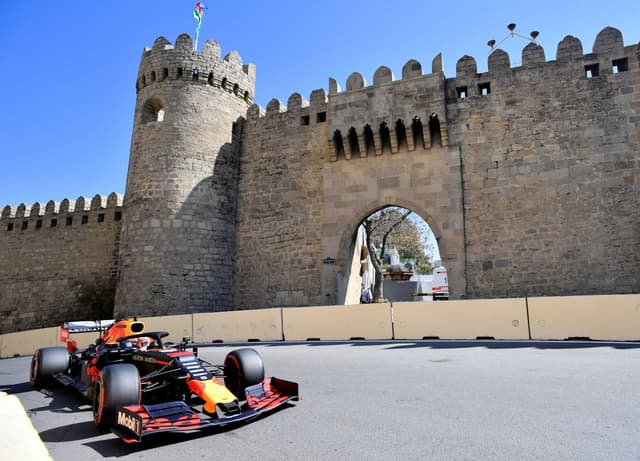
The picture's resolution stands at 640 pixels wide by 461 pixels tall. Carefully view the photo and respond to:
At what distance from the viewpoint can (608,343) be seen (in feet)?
27.9

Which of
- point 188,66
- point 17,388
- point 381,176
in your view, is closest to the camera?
point 17,388

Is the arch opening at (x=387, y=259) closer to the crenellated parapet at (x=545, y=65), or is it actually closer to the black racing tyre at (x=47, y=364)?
the crenellated parapet at (x=545, y=65)

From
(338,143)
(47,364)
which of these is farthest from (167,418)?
(338,143)

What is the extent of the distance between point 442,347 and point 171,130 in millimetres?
11770

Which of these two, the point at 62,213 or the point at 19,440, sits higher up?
the point at 62,213

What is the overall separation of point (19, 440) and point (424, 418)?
2.99 m

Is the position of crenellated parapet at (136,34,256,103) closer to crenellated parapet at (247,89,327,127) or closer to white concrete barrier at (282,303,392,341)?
crenellated parapet at (247,89,327,127)

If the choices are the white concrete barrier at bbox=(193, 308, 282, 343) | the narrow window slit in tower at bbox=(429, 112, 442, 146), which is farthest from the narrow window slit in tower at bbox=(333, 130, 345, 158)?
the white concrete barrier at bbox=(193, 308, 282, 343)

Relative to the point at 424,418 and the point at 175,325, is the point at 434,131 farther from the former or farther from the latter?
the point at 424,418

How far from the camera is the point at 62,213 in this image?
20516mm

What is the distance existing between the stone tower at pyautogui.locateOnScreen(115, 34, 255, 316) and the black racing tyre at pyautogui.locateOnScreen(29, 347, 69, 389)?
8572 mm

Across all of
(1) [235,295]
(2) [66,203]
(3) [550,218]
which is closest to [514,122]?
(3) [550,218]

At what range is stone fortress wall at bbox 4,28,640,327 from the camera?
488 inches

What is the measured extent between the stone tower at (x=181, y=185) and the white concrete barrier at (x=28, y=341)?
221 centimetres
